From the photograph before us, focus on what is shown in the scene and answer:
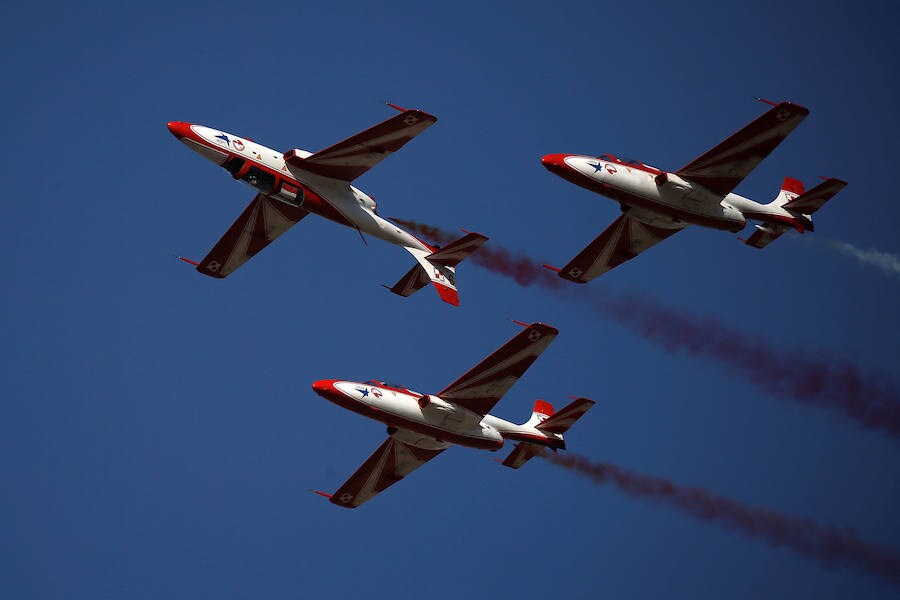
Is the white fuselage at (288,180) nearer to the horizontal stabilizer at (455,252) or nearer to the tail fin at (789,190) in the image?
the horizontal stabilizer at (455,252)

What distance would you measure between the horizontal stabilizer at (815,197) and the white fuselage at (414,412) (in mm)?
18007

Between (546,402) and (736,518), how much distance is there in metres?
11.7

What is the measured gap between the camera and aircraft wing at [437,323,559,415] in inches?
2640

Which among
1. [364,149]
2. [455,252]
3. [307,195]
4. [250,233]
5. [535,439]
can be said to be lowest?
[535,439]

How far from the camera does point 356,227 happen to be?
2859 inches

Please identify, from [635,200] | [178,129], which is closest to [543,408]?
[635,200]

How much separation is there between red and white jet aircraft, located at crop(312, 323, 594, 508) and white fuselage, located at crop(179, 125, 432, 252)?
8190mm

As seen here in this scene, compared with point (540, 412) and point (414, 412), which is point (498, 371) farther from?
point (540, 412)

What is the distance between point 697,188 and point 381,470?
19.7 metres

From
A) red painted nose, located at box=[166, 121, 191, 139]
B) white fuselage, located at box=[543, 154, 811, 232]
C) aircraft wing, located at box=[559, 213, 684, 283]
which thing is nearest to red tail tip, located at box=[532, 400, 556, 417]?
aircraft wing, located at box=[559, 213, 684, 283]

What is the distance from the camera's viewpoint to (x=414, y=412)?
6875 cm

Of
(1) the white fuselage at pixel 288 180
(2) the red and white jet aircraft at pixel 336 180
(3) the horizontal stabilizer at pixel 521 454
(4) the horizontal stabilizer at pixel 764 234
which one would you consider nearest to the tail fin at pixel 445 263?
(2) the red and white jet aircraft at pixel 336 180

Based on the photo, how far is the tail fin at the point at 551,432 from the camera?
73438 millimetres

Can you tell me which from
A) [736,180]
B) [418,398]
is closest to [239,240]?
[418,398]
